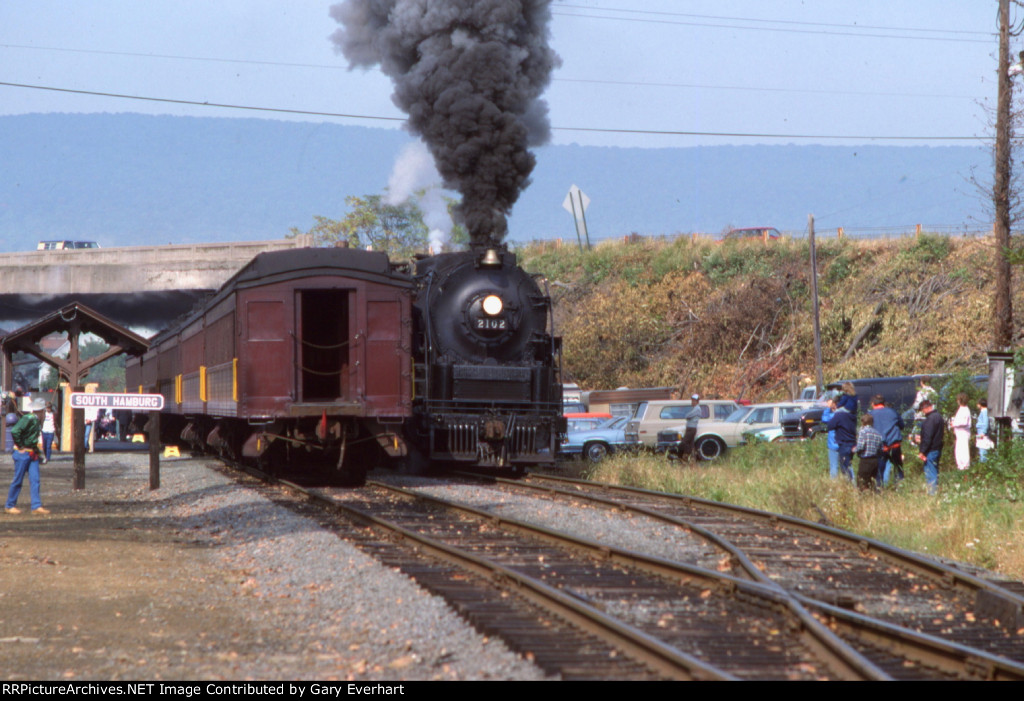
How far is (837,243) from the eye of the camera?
48688 mm

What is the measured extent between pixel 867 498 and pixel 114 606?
9491 millimetres

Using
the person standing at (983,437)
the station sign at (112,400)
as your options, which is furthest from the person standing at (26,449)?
the person standing at (983,437)

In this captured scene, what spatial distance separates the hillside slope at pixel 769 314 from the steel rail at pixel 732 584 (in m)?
29.6

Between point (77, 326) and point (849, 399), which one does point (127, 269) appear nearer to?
point (77, 326)

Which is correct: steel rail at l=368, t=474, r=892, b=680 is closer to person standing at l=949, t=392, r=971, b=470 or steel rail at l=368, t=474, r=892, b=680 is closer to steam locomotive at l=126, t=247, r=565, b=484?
steam locomotive at l=126, t=247, r=565, b=484

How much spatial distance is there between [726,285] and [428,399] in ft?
104

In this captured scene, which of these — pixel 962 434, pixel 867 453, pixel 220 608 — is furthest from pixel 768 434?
pixel 220 608

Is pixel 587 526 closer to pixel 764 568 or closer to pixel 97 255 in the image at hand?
pixel 764 568

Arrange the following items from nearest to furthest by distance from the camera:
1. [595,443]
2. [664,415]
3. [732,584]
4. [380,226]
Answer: [732,584]
[595,443]
[664,415]
[380,226]

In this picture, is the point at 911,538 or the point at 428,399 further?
the point at 428,399

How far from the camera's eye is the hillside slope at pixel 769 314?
40.0 meters

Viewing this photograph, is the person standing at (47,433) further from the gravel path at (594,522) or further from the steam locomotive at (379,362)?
the gravel path at (594,522)

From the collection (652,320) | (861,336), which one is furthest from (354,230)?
(861,336)

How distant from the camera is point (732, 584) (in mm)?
8023
